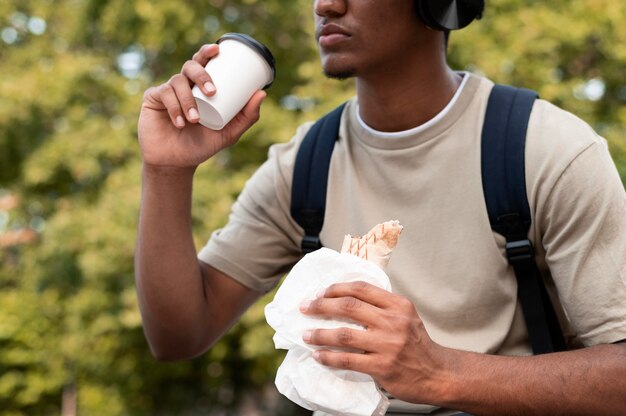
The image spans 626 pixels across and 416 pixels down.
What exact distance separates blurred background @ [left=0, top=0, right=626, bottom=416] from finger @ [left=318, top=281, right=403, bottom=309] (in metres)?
5.39

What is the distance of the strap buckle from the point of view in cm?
198

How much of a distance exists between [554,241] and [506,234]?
0.38ft

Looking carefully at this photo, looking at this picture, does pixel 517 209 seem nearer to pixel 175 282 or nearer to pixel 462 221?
pixel 462 221

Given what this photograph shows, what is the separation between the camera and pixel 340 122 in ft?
7.93

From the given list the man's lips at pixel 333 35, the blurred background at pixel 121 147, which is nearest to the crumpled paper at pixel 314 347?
the man's lips at pixel 333 35

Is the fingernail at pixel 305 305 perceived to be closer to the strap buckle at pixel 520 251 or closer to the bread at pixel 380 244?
the bread at pixel 380 244

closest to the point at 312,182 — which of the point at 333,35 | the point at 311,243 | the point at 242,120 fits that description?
the point at 311,243

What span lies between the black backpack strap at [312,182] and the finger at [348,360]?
68cm

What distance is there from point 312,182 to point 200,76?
1.68 feet

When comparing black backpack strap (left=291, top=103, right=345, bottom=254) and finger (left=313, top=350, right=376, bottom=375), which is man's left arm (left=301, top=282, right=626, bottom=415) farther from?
black backpack strap (left=291, top=103, right=345, bottom=254)

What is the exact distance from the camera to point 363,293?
1.58m

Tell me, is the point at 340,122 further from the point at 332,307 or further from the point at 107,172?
the point at 107,172

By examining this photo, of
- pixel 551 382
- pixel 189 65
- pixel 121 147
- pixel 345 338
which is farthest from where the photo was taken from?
pixel 121 147

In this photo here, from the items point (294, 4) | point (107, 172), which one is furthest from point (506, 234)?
point (107, 172)
